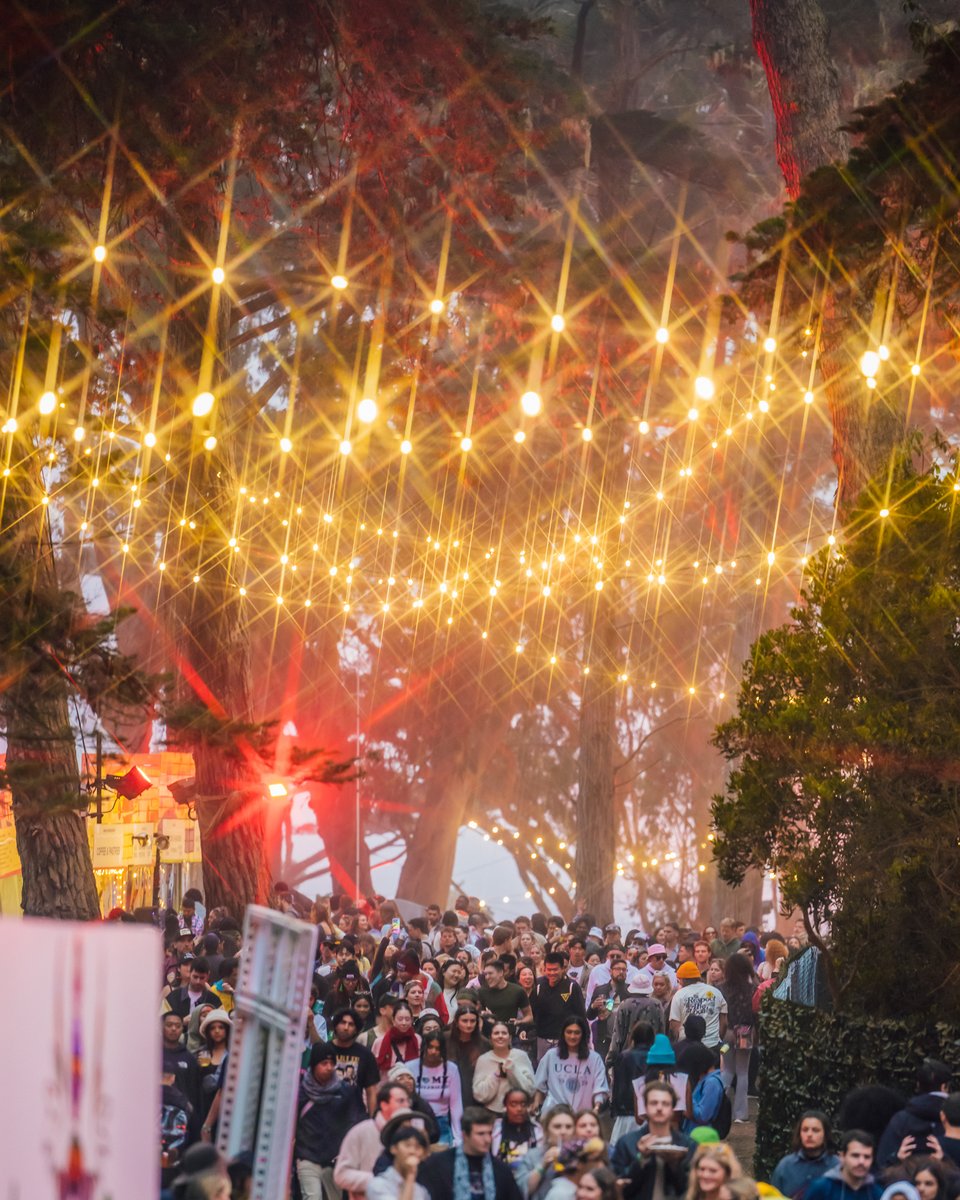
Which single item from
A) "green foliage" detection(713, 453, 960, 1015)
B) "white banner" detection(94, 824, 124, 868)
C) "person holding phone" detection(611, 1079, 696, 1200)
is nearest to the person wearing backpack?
"green foliage" detection(713, 453, 960, 1015)

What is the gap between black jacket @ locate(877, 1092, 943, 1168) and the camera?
770 centimetres

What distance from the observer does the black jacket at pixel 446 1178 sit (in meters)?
6.89

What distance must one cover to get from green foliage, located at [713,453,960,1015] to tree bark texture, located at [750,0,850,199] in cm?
564

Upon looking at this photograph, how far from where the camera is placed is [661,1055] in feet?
32.1

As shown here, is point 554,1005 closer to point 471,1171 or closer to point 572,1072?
point 572,1072

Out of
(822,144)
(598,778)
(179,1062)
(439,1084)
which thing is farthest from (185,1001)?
(598,778)

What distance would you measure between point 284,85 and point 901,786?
30.0 ft

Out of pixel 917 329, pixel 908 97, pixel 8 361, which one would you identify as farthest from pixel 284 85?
pixel 917 329

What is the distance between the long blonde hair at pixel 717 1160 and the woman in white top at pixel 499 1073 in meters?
2.22

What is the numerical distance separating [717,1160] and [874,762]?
4.34m

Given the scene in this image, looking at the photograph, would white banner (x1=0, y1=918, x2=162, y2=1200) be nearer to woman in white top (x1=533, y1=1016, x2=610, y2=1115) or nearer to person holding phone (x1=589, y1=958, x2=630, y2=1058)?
woman in white top (x1=533, y1=1016, x2=610, y2=1115)

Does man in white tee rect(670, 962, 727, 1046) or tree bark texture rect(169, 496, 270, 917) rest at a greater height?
tree bark texture rect(169, 496, 270, 917)

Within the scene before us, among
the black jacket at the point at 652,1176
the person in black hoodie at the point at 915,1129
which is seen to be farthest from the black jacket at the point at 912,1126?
the black jacket at the point at 652,1176

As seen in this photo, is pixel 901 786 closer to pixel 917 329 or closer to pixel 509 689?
pixel 917 329
